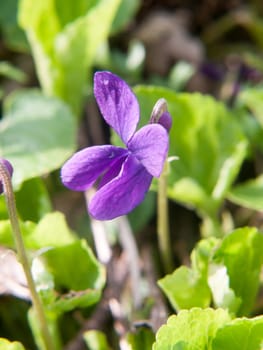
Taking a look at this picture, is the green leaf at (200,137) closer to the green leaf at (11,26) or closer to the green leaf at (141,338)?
the green leaf at (141,338)

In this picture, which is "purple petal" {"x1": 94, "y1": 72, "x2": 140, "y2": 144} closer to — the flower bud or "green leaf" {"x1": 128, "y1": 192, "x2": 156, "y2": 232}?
the flower bud

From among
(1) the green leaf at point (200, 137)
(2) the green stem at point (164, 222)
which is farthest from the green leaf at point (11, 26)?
(2) the green stem at point (164, 222)

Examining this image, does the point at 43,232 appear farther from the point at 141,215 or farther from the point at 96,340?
the point at 141,215

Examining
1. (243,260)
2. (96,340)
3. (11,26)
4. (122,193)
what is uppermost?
(11,26)

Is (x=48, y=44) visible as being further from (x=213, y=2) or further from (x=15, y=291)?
(x=213, y=2)

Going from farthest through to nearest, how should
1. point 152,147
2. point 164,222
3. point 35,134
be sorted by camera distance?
1. point 35,134
2. point 164,222
3. point 152,147

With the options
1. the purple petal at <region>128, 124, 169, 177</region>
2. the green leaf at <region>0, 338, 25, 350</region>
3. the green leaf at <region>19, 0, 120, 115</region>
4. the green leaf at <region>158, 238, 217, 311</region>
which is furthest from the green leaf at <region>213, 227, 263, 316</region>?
the green leaf at <region>19, 0, 120, 115</region>

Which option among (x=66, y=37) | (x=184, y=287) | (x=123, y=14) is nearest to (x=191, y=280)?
(x=184, y=287)
